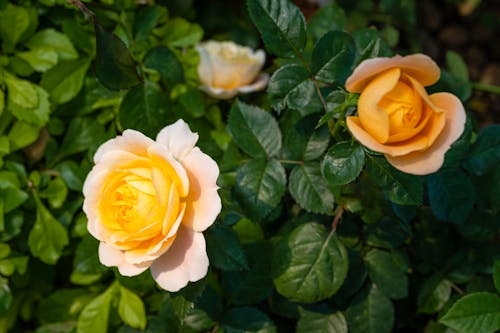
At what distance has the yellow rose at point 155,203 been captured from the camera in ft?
3.15

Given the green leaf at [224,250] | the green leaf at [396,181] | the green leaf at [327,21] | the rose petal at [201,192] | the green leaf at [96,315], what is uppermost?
the rose petal at [201,192]

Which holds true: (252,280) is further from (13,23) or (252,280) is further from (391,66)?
(13,23)

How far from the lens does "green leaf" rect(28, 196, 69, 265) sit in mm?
1433

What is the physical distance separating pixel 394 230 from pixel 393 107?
0.48 meters

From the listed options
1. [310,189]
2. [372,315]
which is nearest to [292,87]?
[310,189]

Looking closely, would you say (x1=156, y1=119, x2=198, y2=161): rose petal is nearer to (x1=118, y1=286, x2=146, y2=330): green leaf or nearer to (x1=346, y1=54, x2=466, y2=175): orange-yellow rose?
(x1=346, y1=54, x2=466, y2=175): orange-yellow rose

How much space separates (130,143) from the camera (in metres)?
1.01

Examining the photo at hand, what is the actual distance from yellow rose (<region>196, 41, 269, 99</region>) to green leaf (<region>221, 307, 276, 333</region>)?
0.54 m

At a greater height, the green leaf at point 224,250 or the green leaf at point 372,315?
the green leaf at point 224,250

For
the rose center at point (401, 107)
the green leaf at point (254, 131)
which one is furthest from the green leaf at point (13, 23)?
the rose center at point (401, 107)

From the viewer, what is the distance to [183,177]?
0.96 meters

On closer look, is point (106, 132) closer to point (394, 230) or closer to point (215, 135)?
point (215, 135)

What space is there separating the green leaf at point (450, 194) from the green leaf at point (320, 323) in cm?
31

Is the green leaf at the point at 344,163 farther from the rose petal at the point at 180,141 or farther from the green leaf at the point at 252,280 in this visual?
the green leaf at the point at 252,280
